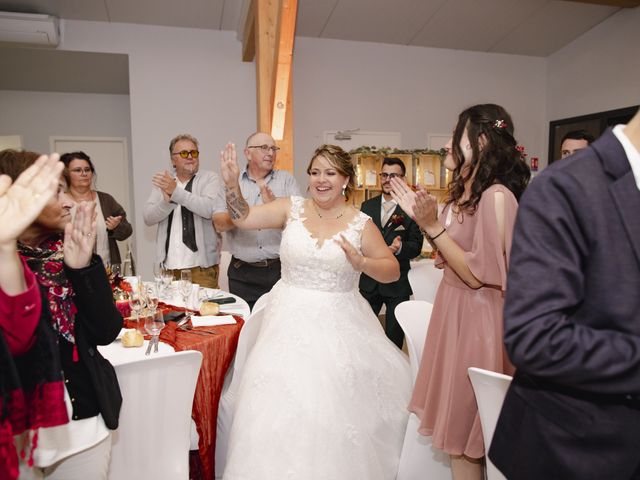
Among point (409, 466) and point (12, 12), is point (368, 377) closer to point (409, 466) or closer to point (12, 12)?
point (409, 466)

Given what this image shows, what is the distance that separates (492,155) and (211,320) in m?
1.49

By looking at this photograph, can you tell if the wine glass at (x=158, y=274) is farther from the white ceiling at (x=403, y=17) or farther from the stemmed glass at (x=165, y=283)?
the white ceiling at (x=403, y=17)

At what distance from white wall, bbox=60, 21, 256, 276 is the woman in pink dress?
14.6 ft

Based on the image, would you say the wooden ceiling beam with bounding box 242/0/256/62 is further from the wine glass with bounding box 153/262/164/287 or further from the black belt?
the wine glass with bounding box 153/262/164/287

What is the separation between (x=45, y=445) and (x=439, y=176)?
5727mm

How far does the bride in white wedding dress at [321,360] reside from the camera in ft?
6.23

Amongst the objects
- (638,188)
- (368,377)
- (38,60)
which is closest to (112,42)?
(38,60)

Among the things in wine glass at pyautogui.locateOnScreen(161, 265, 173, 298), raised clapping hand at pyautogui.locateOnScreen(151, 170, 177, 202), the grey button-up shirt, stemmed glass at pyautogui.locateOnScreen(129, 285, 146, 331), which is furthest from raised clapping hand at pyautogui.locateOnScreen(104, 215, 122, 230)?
stemmed glass at pyautogui.locateOnScreen(129, 285, 146, 331)

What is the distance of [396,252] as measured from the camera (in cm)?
341

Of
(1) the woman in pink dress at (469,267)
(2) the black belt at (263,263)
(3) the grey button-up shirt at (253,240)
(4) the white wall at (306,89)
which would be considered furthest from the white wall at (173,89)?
(1) the woman in pink dress at (469,267)

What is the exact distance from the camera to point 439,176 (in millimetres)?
6293

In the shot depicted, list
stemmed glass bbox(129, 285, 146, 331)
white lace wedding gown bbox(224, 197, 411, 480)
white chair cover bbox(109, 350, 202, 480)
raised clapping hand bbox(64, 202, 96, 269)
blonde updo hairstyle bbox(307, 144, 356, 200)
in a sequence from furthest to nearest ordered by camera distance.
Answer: blonde updo hairstyle bbox(307, 144, 356, 200) < stemmed glass bbox(129, 285, 146, 331) < white lace wedding gown bbox(224, 197, 411, 480) < white chair cover bbox(109, 350, 202, 480) < raised clapping hand bbox(64, 202, 96, 269)

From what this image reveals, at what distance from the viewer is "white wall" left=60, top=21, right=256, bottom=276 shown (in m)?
5.43

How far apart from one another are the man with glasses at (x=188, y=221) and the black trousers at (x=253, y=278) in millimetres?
305
